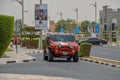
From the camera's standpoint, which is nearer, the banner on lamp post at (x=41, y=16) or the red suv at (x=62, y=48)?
the red suv at (x=62, y=48)

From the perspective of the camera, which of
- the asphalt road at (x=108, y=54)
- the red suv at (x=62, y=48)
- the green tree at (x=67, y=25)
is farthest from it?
the green tree at (x=67, y=25)

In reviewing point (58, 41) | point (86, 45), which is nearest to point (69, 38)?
point (58, 41)

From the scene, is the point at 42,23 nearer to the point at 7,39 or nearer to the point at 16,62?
the point at 7,39

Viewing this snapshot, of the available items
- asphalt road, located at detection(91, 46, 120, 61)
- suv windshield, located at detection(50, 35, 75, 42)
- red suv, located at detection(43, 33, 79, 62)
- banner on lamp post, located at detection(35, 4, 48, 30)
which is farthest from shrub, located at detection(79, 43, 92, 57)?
banner on lamp post, located at detection(35, 4, 48, 30)

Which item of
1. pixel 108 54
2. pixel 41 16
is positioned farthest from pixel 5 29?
pixel 41 16

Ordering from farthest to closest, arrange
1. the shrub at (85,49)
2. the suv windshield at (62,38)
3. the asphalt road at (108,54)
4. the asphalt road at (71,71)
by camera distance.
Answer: the asphalt road at (108,54)
the shrub at (85,49)
the suv windshield at (62,38)
the asphalt road at (71,71)

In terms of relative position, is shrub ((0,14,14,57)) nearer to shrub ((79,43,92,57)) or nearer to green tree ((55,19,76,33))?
shrub ((79,43,92,57))

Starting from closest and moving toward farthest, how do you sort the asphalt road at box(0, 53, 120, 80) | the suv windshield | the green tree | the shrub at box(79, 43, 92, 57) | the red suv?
1. the asphalt road at box(0, 53, 120, 80)
2. the red suv
3. the suv windshield
4. the shrub at box(79, 43, 92, 57)
5. the green tree

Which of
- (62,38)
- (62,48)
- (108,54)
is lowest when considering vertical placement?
(108,54)

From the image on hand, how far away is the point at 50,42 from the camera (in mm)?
27578

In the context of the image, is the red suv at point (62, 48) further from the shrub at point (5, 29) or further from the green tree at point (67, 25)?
the green tree at point (67, 25)

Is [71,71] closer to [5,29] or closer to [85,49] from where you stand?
[5,29]

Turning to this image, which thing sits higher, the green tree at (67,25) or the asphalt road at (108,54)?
the green tree at (67,25)

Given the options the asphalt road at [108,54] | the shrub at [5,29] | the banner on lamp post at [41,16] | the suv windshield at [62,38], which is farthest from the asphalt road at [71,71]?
the banner on lamp post at [41,16]
